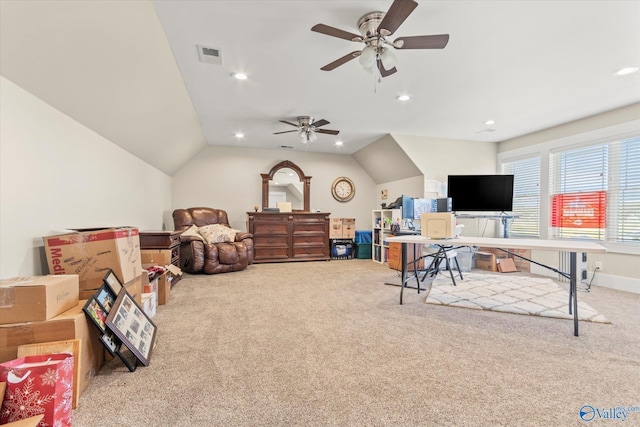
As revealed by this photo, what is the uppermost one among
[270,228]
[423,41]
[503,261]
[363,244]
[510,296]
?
[423,41]

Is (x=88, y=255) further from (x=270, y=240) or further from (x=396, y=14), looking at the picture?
(x=270, y=240)

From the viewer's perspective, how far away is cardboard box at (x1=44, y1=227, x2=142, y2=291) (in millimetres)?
1882

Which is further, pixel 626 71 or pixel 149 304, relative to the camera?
pixel 626 71

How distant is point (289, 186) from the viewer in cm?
651

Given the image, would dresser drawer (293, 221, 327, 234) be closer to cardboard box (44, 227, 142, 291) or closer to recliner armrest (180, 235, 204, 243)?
recliner armrest (180, 235, 204, 243)

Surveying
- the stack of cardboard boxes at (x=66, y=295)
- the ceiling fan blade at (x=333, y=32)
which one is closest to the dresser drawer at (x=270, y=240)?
the stack of cardboard boxes at (x=66, y=295)

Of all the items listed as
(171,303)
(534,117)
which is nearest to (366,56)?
(171,303)

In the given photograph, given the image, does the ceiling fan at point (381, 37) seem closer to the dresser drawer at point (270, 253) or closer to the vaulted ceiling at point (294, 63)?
the vaulted ceiling at point (294, 63)

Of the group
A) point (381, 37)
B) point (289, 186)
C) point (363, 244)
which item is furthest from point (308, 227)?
point (381, 37)

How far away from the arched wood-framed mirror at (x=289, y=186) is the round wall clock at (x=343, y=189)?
0.67 metres

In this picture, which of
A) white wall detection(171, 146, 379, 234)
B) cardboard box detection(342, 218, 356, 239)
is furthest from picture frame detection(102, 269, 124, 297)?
cardboard box detection(342, 218, 356, 239)

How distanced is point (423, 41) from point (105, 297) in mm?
2829

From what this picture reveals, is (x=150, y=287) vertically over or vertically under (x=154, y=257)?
under

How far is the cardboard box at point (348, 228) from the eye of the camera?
641cm
